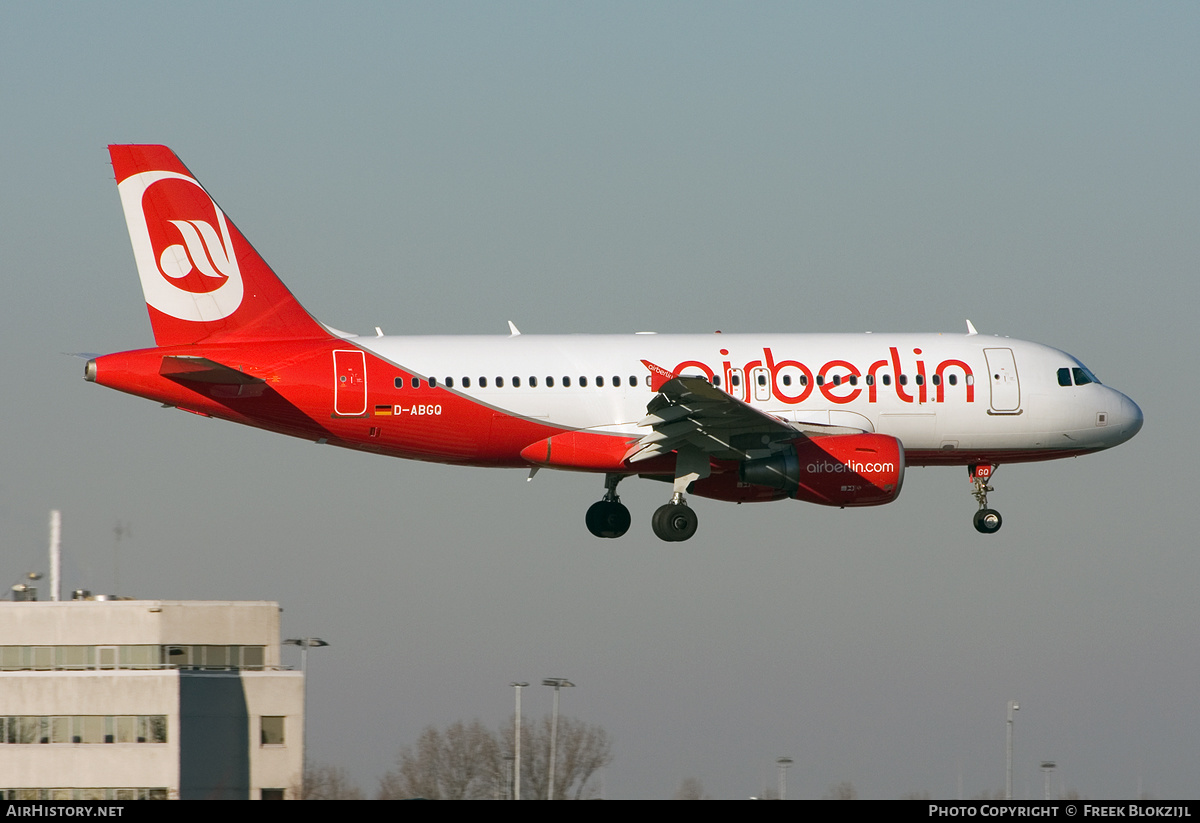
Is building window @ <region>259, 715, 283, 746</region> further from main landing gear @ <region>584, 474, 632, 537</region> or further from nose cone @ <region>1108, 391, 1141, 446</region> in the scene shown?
nose cone @ <region>1108, 391, 1141, 446</region>

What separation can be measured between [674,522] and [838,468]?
482 centimetres

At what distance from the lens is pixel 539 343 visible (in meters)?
45.1

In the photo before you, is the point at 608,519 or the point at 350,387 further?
the point at 608,519

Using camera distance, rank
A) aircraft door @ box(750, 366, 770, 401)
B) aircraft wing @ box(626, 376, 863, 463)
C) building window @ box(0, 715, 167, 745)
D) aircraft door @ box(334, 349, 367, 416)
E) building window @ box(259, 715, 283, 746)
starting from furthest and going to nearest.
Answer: building window @ box(259, 715, 283, 746) < building window @ box(0, 715, 167, 745) < aircraft door @ box(750, 366, 770, 401) < aircraft door @ box(334, 349, 367, 416) < aircraft wing @ box(626, 376, 863, 463)

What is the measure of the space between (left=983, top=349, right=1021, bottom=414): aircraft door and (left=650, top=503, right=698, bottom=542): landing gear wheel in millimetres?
9170

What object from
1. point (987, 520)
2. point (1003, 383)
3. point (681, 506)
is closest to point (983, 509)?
point (987, 520)

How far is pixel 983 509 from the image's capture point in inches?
1890

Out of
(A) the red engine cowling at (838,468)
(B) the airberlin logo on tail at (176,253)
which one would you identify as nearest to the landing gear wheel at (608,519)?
(A) the red engine cowling at (838,468)

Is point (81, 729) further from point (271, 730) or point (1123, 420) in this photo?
point (1123, 420)

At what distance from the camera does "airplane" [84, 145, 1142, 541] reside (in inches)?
1704

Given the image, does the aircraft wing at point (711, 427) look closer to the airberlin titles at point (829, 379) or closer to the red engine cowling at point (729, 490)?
the airberlin titles at point (829, 379)

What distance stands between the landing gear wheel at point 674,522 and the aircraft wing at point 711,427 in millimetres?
1601

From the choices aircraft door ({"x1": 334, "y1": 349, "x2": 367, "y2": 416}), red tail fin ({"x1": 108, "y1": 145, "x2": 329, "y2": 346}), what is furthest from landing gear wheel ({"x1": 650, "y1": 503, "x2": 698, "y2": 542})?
red tail fin ({"x1": 108, "y1": 145, "x2": 329, "y2": 346})
